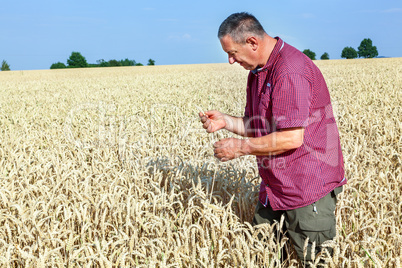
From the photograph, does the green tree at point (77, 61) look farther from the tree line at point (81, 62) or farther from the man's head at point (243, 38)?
the man's head at point (243, 38)

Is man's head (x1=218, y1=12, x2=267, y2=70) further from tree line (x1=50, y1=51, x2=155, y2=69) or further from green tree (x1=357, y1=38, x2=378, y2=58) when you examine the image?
green tree (x1=357, y1=38, x2=378, y2=58)

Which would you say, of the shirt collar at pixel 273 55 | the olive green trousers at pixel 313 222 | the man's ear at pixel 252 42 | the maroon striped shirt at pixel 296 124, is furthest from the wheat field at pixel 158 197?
the man's ear at pixel 252 42

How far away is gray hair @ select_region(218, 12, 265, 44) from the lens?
2214 mm

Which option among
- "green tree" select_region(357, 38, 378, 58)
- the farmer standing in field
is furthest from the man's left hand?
"green tree" select_region(357, 38, 378, 58)

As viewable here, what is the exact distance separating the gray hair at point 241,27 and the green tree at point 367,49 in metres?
109

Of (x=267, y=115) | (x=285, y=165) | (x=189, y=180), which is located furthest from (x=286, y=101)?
(x=189, y=180)

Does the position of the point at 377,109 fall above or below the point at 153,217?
above

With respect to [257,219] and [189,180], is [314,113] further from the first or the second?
[189,180]

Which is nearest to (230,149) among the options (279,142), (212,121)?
(279,142)

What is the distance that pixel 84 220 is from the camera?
9.16 feet

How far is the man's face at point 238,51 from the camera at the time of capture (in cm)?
226

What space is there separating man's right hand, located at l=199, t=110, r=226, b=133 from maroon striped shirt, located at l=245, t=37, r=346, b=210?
1.21ft

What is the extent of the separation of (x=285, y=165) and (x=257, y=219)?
67 centimetres

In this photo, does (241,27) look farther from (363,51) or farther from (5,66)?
(363,51)
